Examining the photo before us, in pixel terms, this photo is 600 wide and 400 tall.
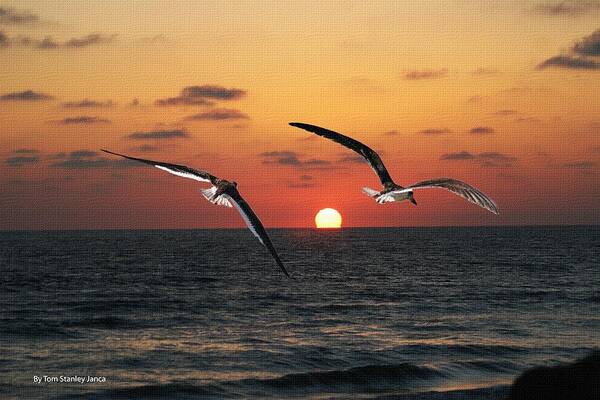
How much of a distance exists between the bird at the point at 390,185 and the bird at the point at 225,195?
1.21m

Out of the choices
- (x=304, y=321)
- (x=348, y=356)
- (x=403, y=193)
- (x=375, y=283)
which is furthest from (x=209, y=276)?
(x=403, y=193)

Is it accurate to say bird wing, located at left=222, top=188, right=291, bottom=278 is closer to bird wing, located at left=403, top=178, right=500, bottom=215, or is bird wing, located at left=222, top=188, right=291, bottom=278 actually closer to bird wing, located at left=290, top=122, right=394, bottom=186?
bird wing, located at left=290, top=122, right=394, bottom=186

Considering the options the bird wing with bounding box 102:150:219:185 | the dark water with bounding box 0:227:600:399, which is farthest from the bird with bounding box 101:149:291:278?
the dark water with bounding box 0:227:600:399

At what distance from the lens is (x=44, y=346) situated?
3169 centimetres

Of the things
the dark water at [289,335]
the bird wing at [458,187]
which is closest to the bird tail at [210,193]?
the bird wing at [458,187]

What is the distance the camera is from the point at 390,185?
340 inches

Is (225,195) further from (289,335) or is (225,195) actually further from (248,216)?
(289,335)

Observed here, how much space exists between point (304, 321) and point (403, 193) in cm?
3128

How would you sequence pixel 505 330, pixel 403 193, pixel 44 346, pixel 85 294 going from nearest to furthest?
pixel 403 193
pixel 44 346
pixel 505 330
pixel 85 294

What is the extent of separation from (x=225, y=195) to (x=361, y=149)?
1.69 meters

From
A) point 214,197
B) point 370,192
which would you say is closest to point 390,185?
point 370,192

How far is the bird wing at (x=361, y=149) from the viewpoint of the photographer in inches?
344

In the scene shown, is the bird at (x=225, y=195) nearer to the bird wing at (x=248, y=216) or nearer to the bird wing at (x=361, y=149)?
the bird wing at (x=248, y=216)

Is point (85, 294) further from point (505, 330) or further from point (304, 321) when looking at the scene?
point (505, 330)
